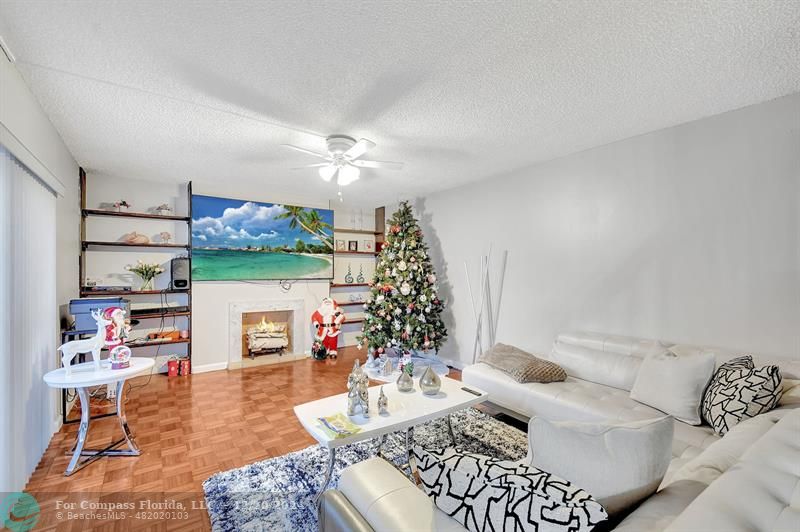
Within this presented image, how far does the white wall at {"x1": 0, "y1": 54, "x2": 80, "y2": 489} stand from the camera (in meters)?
1.86

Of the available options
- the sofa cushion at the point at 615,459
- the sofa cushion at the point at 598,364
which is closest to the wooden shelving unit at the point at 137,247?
the sofa cushion at the point at 598,364

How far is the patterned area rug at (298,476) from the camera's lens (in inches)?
72.4

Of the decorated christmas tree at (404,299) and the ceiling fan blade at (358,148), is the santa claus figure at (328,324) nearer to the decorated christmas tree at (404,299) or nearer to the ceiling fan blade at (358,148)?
the decorated christmas tree at (404,299)

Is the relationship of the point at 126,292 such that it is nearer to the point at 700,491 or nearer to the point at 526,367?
the point at 526,367

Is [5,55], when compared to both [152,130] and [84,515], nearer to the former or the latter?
[152,130]

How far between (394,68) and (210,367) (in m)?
4.24

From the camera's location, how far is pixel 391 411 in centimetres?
214

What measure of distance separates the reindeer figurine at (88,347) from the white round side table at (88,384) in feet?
0.21

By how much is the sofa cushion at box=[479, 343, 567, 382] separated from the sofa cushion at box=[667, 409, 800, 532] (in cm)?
178

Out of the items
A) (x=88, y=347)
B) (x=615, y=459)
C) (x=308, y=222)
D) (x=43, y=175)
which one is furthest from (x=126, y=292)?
(x=615, y=459)

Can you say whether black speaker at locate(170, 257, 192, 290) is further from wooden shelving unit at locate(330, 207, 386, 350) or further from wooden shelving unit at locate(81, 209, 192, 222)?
wooden shelving unit at locate(330, 207, 386, 350)

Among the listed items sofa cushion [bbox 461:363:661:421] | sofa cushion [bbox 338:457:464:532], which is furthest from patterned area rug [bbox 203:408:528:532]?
sofa cushion [bbox 338:457:464:532]

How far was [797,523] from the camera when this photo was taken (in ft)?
2.15

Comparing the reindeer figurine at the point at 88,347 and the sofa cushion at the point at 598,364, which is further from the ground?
the reindeer figurine at the point at 88,347
